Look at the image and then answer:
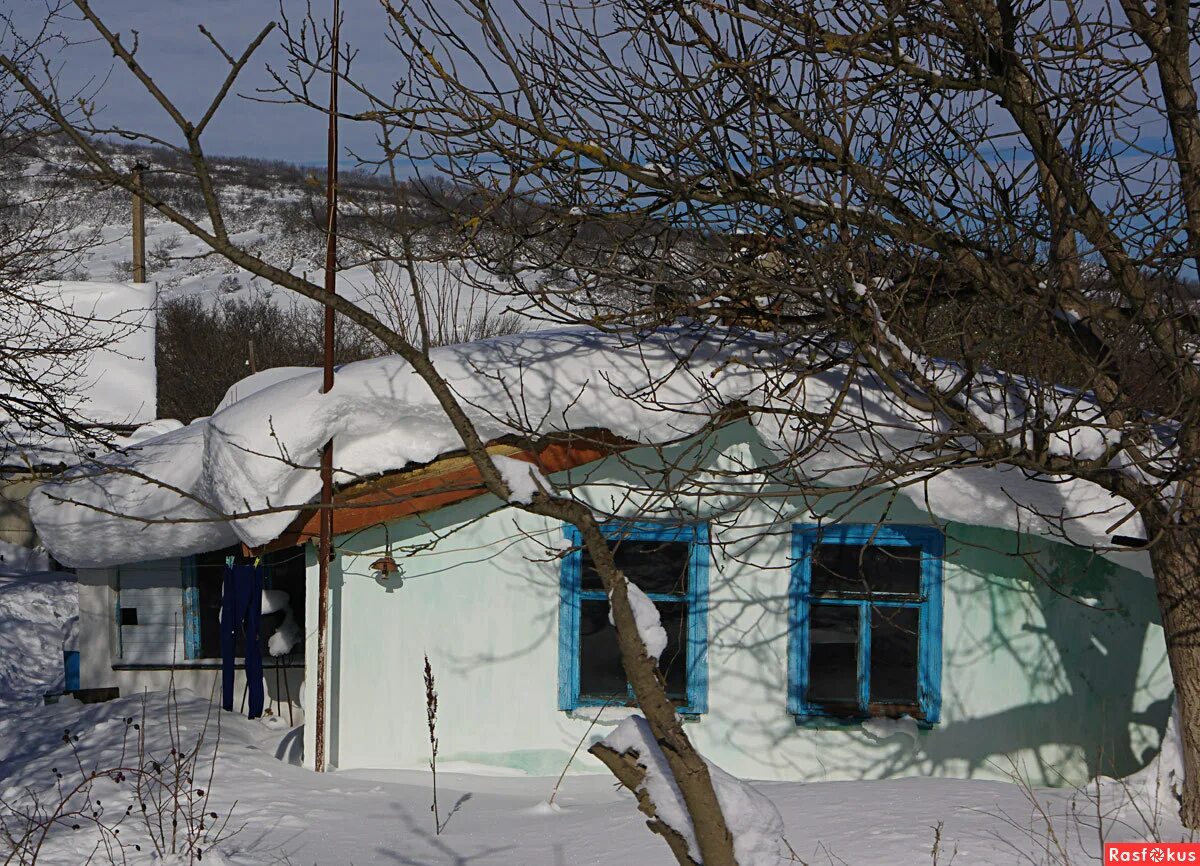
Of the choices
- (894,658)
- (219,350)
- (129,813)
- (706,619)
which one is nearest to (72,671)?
(129,813)

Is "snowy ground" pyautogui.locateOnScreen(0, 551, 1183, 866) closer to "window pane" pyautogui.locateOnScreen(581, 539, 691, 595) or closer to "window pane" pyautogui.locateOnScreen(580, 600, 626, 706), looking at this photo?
"window pane" pyautogui.locateOnScreen(580, 600, 626, 706)

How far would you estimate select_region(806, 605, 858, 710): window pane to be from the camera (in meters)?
9.59

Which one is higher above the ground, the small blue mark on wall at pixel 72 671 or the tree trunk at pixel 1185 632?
the tree trunk at pixel 1185 632

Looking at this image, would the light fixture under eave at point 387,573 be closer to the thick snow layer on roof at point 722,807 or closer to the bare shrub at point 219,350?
the thick snow layer on roof at point 722,807

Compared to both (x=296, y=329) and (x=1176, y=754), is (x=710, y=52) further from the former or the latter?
(x=296, y=329)

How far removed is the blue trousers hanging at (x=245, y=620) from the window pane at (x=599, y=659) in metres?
2.76

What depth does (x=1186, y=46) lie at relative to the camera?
634cm

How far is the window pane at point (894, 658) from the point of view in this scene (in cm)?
975

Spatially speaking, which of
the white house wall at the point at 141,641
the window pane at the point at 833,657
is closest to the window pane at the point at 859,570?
the window pane at the point at 833,657

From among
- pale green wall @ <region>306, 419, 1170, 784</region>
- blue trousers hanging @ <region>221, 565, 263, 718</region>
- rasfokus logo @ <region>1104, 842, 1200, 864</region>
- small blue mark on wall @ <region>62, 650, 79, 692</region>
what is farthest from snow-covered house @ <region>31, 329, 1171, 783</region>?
small blue mark on wall @ <region>62, 650, 79, 692</region>

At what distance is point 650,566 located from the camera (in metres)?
9.10

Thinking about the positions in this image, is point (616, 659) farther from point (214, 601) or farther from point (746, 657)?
point (214, 601)

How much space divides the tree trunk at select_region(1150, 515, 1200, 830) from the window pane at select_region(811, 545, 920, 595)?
5.55ft

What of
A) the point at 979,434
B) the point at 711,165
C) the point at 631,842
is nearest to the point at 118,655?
the point at 631,842
